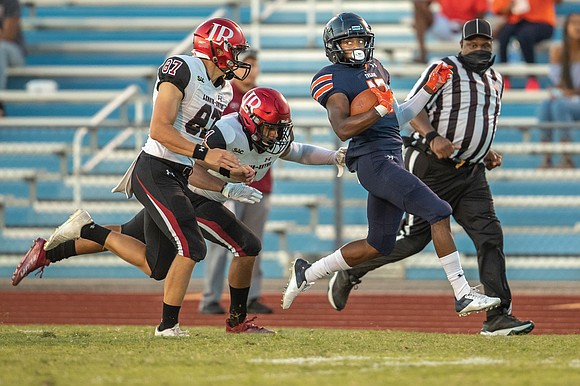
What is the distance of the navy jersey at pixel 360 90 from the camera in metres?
6.05

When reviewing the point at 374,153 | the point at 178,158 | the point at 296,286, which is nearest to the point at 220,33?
the point at 178,158

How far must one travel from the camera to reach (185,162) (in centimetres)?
595

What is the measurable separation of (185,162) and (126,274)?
181 inches

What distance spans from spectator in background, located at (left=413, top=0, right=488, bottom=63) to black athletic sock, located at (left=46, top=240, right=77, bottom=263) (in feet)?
20.3

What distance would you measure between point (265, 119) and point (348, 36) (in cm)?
67

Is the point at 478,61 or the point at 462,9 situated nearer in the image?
the point at 478,61

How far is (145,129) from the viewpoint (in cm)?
1001

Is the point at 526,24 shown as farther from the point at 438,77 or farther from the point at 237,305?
the point at 237,305

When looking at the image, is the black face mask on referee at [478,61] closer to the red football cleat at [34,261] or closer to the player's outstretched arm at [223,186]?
the player's outstretched arm at [223,186]

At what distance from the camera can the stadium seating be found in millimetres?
10055

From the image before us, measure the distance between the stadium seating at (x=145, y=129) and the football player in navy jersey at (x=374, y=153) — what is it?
11.1 ft

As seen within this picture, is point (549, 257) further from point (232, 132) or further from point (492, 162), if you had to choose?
point (232, 132)

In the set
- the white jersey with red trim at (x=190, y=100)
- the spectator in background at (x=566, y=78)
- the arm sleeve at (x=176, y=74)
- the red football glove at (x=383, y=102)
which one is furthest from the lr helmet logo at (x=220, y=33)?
the spectator in background at (x=566, y=78)

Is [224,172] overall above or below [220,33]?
below
